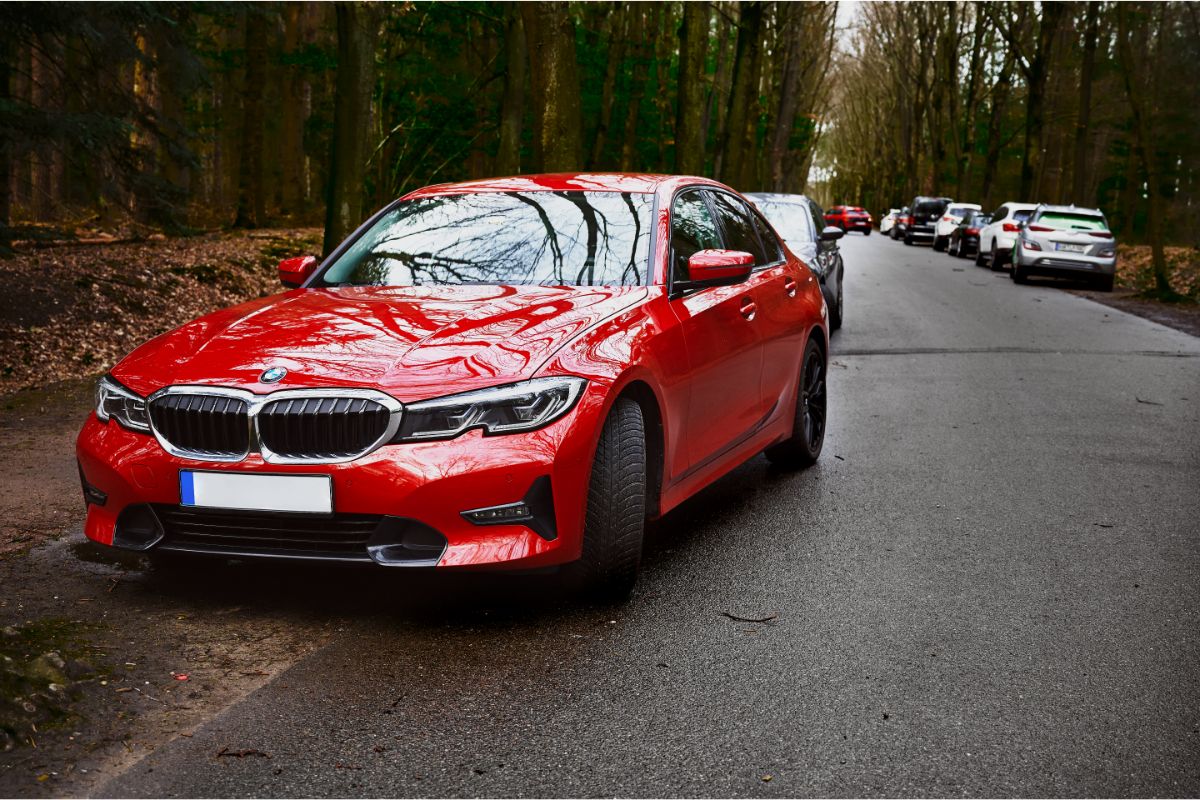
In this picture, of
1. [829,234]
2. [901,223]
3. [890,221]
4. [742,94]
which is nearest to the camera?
[829,234]

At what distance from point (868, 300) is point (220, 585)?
16.8m

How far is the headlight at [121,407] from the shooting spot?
4.40 meters

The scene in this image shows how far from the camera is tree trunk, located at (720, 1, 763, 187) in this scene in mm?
28547

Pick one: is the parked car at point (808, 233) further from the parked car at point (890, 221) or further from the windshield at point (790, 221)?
the parked car at point (890, 221)

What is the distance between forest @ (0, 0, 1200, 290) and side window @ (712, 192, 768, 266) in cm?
702

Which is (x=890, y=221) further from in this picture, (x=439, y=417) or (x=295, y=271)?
(x=439, y=417)

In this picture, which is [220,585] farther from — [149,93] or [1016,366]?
[149,93]

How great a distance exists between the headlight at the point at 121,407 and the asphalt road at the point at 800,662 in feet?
2.55

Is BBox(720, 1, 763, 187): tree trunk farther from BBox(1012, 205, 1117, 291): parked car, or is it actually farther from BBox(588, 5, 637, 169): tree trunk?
BBox(1012, 205, 1117, 291): parked car

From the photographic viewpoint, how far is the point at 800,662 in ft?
13.5

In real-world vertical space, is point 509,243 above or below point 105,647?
above

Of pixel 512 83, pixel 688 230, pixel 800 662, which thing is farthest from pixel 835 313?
pixel 800 662

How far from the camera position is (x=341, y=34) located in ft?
48.2

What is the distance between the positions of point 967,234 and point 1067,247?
12.7 meters
